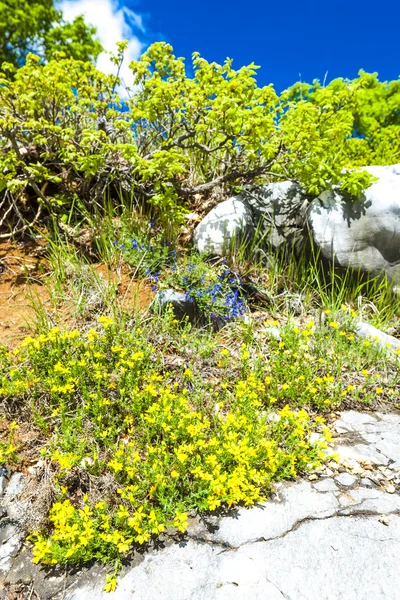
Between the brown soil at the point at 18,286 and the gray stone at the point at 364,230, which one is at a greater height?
the gray stone at the point at 364,230

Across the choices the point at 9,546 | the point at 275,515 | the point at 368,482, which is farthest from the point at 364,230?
the point at 9,546

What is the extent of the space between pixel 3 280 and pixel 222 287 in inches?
94.7

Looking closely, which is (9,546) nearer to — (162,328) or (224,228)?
(162,328)

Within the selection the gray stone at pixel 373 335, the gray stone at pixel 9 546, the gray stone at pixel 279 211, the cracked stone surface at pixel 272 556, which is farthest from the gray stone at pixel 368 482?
the gray stone at pixel 279 211

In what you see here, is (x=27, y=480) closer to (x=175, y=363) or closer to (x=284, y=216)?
(x=175, y=363)

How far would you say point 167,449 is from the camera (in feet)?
9.10

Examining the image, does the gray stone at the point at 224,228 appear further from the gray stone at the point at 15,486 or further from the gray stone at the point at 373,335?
the gray stone at the point at 15,486

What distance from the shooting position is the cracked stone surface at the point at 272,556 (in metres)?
2.06

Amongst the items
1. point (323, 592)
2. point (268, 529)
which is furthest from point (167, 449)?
point (323, 592)

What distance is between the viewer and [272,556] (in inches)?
86.9

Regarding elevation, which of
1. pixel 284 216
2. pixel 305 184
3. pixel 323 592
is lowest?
pixel 323 592

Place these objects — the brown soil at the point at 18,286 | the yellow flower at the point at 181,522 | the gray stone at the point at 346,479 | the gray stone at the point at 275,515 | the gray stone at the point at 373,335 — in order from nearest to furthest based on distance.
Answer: the yellow flower at the point at 181,522 → the gray stone at the point at 275,515 → the gray stone at the point at 346,479 → the brown soil at the point at 18,286 → the gray stone at the point at 373,335

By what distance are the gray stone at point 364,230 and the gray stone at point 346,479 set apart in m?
2.48

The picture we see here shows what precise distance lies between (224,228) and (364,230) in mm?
1565
